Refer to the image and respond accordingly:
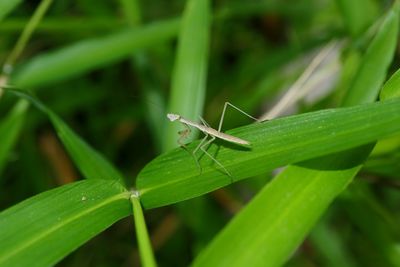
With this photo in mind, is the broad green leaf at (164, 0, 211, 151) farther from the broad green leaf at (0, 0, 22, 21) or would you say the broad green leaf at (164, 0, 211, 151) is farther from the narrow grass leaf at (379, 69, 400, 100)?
the narrow grass leaf at (379, 69, 400, 100)

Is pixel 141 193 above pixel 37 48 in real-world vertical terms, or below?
below

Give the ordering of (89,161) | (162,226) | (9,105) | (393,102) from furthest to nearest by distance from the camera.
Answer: (162,226) → (9,105) → (89,161) → (393,102)

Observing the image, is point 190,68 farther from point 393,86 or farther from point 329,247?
point 329,247

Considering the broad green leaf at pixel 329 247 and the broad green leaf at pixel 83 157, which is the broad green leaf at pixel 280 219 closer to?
the broad green leaf at pixel 83 157

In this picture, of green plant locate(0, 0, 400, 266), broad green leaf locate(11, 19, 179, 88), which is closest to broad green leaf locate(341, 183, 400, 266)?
green plant locate(0, 0, 400, 266)

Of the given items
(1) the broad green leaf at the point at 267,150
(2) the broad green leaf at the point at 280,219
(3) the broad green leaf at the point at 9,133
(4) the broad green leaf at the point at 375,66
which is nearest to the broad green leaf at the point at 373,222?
(4) the broad green leaf at the point at 375,66

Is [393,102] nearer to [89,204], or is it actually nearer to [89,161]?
[89,204]

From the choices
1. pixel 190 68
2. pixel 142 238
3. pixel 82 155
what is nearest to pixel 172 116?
pixel 190 68

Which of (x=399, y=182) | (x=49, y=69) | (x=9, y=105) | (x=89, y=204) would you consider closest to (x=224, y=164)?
(x=89, y=204)
